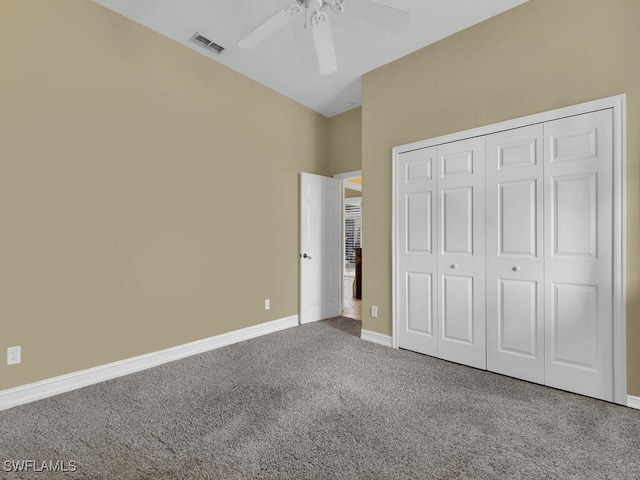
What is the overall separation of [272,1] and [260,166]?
5.35 feet

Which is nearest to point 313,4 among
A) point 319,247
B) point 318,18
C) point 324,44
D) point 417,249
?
point 318,18

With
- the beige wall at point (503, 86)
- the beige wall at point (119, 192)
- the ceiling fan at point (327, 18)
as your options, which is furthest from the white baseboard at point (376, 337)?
the ceiling fan at point (327, 18)

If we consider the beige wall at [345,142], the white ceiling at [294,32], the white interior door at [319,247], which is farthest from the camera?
the beige wall at [345,142]

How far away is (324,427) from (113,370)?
1.81 metres

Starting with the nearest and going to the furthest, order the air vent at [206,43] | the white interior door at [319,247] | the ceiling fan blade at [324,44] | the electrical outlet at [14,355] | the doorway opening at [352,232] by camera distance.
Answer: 1. the ceiling fan blade at [324,44]
2. the electrical outlet at [14,355]
3. the air vent at [206,43]
4. the white interior door at [319,247]
5. the doorway opening at [352,232]

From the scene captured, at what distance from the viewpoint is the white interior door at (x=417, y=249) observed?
9.59ft

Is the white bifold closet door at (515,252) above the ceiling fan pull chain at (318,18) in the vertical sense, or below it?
below

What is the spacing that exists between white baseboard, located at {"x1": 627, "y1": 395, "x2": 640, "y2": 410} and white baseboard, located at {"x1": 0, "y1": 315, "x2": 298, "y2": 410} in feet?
10.3

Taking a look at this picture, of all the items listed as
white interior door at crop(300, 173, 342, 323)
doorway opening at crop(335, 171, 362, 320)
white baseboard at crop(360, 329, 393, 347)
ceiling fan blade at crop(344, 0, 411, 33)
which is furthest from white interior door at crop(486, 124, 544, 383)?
doorway opening at crop(335, 171, 362, 320)

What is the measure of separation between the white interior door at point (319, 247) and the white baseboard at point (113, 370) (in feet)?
2.81

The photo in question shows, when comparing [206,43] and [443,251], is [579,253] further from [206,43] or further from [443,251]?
[206,43]

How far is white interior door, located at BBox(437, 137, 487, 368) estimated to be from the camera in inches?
104

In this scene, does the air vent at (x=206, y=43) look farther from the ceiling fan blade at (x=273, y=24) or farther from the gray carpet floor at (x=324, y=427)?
the gray carpet floor at (x=324, y=427)

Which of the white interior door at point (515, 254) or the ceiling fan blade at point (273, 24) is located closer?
the ceiling fan blade at point (273, 24)
